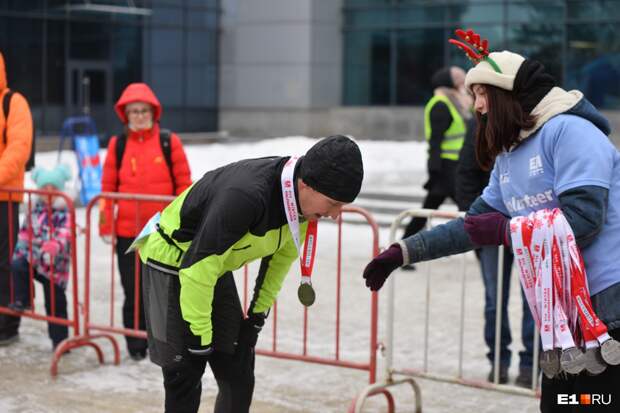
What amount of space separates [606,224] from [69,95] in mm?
28273

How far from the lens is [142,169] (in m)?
7.14

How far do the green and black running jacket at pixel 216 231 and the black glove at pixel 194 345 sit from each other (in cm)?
4

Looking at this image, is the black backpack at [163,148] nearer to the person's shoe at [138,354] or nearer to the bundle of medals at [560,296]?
the person's shoe at [138,354]

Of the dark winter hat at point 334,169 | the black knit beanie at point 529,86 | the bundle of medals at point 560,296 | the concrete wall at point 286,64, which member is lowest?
the bundle of medals at point 560,296

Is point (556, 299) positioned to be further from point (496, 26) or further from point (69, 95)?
point (69, 95)

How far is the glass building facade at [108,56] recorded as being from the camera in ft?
96.3

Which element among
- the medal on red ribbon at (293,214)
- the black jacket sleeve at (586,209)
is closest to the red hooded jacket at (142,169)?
the medal on red ribbon at (293,214)

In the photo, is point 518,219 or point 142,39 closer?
point 518,219

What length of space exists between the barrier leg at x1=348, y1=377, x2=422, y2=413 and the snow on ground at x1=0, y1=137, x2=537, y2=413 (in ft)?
0.42

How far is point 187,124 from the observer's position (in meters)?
33.7

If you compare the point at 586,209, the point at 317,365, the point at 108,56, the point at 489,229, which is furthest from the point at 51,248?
the point at 108,56

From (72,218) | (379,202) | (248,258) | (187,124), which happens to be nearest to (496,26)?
(187,124)

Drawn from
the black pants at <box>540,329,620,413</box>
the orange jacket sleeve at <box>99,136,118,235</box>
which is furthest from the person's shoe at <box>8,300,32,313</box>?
the black pants at <box>540,329,620,413</box>

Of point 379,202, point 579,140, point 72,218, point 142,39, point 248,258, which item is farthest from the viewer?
point 142,39
